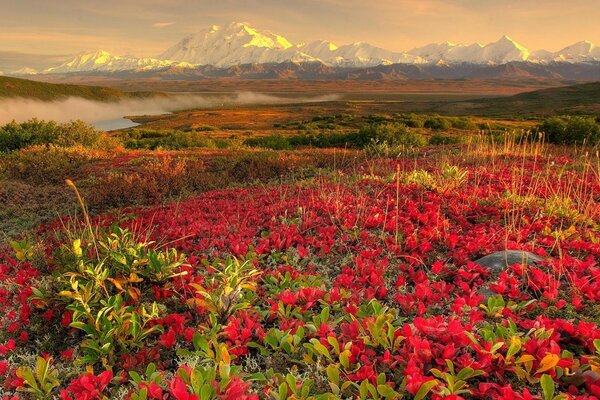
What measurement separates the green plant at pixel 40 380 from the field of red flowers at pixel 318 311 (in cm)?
2

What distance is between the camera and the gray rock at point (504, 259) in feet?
18.1

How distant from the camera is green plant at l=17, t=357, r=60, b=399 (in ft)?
11.3

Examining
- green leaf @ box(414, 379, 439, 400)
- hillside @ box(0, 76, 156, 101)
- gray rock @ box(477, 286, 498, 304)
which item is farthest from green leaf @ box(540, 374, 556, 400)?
hillside @ box(0, 76, 156, 101)

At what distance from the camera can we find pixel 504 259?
5637 mm

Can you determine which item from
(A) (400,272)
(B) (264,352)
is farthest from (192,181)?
(B) (264,352)

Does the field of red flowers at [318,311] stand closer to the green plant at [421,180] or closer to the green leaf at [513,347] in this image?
the green leaf at [513,347]

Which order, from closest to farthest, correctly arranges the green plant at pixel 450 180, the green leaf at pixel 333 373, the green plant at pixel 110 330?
the green leaf at pixel 333 373, the green plant at pixel 110 330, the green plant at pixel 450 180

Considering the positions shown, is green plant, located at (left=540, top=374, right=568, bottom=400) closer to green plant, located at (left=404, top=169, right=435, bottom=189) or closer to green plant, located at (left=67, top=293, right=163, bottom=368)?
green plant, located at (left=67, top=293, right=163, bottom=368)

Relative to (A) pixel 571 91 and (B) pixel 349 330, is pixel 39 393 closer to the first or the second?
(B) pixel 349 330

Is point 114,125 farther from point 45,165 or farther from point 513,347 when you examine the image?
point 513,347

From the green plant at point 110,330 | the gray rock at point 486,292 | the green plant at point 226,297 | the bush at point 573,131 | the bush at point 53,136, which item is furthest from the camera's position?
the bush at point 53,136

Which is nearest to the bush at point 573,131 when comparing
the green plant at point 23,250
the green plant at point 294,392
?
the green plant at point 294,392

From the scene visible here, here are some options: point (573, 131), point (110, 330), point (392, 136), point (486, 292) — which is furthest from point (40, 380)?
point (573, 131)

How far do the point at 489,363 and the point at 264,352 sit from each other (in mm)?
2001
